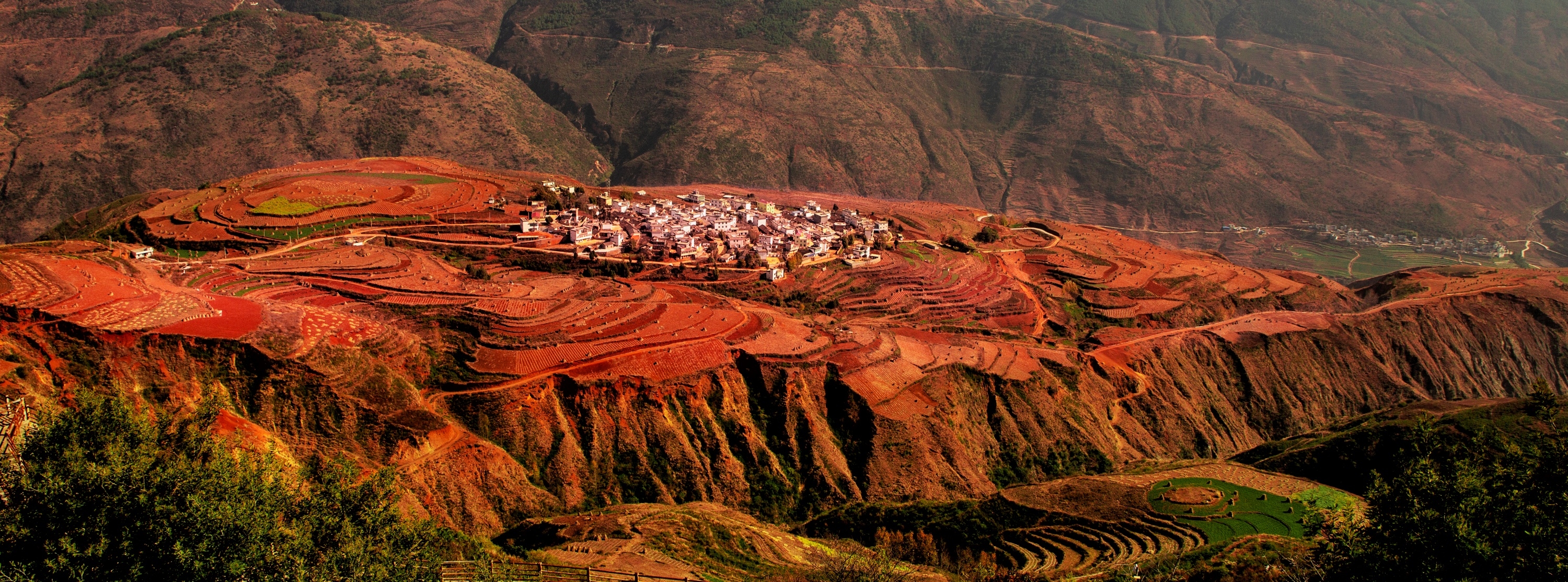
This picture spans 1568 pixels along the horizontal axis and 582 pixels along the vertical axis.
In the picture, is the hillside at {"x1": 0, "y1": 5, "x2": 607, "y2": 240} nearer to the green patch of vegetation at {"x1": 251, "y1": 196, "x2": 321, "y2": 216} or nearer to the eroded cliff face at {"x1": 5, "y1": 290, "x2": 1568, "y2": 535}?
the green patch of vegetation at {"x1": 251, "y1": 196, "x2": 321, "y2": 216}

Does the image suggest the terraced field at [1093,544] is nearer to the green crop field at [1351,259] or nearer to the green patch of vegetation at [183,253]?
the green patch of vegetation at [183,253]

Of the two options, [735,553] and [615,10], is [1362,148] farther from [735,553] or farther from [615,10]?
[735,553]

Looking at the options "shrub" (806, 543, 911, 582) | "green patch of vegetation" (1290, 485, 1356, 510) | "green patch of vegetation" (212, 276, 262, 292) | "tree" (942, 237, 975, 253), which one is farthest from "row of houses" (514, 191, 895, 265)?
"green patch of vegetation" (1290, 485, 1356, 510)

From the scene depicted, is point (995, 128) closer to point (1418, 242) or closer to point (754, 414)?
point (1418, 242)

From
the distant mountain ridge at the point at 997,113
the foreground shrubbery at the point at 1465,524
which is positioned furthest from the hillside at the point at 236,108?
the foreground shrubbery at the point at 1465,524

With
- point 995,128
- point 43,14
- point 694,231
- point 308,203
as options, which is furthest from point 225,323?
point 995,128

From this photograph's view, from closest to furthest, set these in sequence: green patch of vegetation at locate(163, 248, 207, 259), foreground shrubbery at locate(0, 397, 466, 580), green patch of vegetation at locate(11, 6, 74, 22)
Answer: foreground shrubbery at locate(0, 397, 466, 580), green patch of vegetation at locate(163, 248, 207, 259), green patch of vegetation at locate(11, 6, 74, 22)
